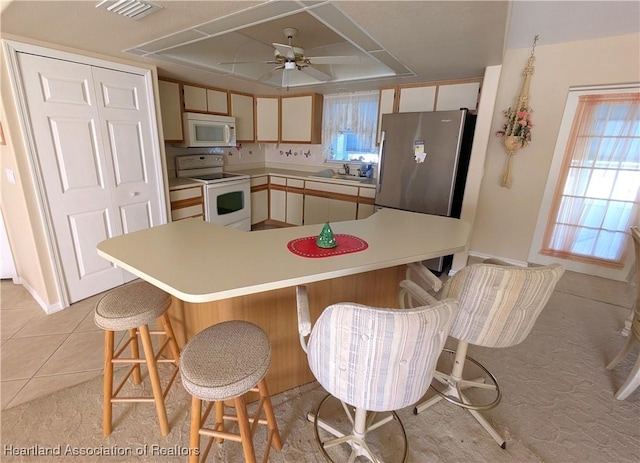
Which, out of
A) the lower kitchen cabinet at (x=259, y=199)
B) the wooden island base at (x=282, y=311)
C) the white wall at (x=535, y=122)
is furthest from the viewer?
the lower kitchen cabinet at (x=259, y=199)

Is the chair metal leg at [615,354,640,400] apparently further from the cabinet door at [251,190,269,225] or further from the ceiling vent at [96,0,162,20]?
the cabinet door at [251,190,269,225]

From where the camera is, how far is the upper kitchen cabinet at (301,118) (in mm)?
4430

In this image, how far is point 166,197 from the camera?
10.3ft

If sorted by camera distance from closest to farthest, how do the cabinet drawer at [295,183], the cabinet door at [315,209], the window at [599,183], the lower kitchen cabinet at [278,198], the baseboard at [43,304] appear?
the baseboard at [43,304]
the window at [599,183]
the cabinet door at [315,209]
the cabinet drawer at [295,183]
the lower kitchen cabinet at [278,198]

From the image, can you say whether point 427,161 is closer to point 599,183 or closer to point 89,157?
point 599,183

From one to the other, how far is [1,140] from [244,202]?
2.43 m

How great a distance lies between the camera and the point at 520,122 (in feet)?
10.2

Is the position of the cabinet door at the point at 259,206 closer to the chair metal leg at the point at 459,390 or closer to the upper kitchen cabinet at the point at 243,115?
the upper kitchen cabinet at the point at 243,115

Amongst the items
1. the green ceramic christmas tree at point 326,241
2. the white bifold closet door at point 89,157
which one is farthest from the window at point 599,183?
the white bifold closet door at point 89,157

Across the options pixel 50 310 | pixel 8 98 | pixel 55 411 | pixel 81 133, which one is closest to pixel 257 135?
pixel 81 133

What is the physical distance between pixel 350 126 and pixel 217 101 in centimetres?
188

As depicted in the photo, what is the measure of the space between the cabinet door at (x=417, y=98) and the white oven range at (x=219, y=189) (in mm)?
2271

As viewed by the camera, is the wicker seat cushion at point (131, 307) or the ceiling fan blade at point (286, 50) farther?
the ceiling fan blade at point (286, 50)

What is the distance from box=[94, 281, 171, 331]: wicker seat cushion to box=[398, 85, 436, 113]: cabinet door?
3.32m
